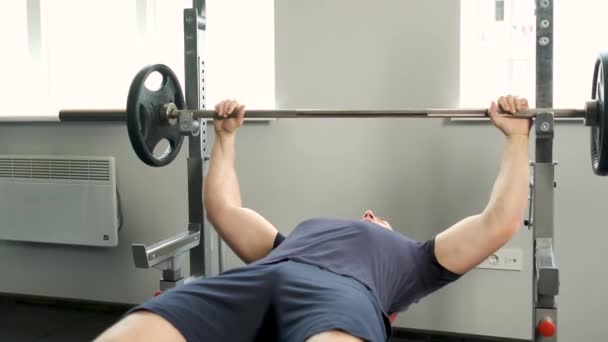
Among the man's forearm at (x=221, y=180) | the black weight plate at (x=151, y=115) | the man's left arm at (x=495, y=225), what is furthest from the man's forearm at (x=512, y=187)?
the black weight plate at (x=151, y=115)

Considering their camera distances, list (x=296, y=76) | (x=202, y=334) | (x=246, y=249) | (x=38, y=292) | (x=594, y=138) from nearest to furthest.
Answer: (x=202, y=334) → (x=594, y=138) → (x=246, y=249) → (x=296, y=76) → (x=38, y=292)

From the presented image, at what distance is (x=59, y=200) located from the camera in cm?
301

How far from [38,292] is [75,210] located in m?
0.53

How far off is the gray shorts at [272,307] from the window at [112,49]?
125cm

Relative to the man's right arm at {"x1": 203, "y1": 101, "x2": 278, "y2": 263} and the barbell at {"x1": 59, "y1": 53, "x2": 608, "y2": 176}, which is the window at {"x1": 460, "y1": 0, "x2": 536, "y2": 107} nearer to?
the barbell at {"x1": 59, "y1": 53, "x2": 608, "y2": 176}

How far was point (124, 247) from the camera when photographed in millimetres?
2998

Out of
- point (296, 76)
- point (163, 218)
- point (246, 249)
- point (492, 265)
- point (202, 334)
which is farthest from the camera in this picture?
point (163, 218)

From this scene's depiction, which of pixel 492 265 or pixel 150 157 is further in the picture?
pixel 492 265

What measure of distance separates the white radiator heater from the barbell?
0.79 meters

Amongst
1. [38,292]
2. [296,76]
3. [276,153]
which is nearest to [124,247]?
[38,292]

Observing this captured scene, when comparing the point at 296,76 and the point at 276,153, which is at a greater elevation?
the point at 296,76

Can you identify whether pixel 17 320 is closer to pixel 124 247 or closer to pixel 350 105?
pixel 124 247

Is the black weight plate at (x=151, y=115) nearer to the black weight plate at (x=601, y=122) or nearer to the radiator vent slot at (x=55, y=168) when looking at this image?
the radiator vent slot at (x=55, y=168)

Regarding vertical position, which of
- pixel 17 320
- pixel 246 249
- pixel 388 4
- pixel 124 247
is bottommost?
pixel 17 320
